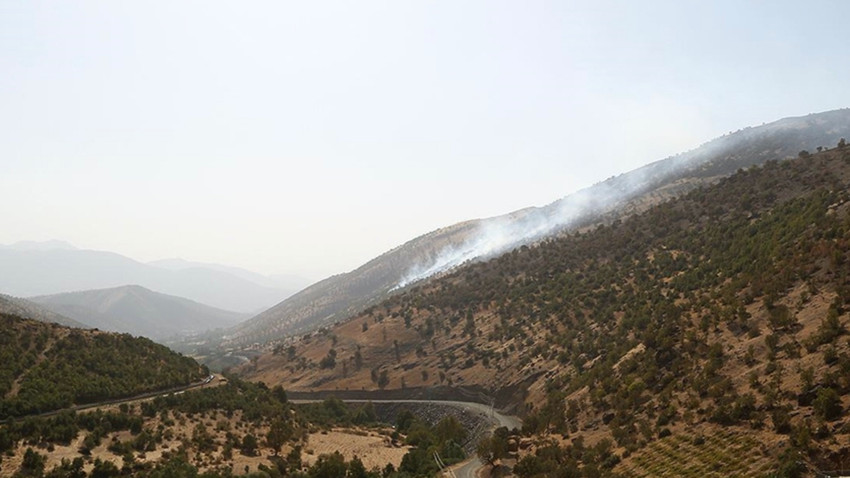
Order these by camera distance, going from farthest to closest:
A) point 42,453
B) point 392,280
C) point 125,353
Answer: point 392,280
point 125,353
point 42,453

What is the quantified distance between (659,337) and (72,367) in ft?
163

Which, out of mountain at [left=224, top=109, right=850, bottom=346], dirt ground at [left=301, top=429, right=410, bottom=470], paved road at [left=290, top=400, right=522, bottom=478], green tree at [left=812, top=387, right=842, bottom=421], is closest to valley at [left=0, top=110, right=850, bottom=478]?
green tree at [left=812, top=387, right=842, bottom=421]

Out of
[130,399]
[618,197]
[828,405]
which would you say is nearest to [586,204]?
[618,197]

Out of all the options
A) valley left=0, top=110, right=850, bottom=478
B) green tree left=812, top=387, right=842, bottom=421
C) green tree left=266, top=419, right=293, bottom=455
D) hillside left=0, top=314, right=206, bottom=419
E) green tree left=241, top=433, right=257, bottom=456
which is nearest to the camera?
green tree left=812, top=387, right=842, bottom=421

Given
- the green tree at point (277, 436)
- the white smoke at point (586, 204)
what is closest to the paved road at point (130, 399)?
the green tree at point (277, 436)

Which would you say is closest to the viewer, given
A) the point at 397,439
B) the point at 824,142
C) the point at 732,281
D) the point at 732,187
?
the point at 732,281

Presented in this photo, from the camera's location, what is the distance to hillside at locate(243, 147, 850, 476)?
97.9ft

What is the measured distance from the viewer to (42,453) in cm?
3638

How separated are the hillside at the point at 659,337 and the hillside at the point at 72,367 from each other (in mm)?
30206

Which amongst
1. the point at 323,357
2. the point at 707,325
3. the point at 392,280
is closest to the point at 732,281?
the point at 707,325

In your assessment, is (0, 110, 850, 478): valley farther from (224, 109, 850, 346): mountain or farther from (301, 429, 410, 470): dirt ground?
(224, 109, 850, 346): mountain

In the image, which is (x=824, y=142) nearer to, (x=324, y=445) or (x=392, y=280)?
(x=392, y=280)

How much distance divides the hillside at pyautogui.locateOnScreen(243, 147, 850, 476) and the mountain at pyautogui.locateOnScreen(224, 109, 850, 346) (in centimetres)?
3785

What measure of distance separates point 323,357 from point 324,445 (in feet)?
152
